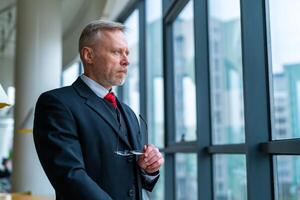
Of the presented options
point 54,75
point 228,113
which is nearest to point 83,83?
point 228,113

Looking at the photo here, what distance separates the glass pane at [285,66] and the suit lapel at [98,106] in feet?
3.64

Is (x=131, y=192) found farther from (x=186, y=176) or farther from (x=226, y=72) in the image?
(x=186, y=176)

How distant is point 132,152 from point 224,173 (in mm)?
2022

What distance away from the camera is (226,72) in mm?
3314

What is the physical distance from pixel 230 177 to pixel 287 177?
941 mm

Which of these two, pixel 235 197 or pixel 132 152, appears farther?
pixel 235 197

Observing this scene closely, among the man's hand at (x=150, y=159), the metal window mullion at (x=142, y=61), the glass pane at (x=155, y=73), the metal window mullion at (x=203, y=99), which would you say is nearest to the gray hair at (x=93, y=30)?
the man's hand at (x=150, y=159)

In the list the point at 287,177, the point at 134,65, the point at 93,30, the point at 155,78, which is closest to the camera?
the point at 93,30

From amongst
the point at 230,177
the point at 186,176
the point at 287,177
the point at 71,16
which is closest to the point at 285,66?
the point at 287,177

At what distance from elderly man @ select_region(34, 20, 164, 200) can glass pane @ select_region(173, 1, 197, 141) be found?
247 cm

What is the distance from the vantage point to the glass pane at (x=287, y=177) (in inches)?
87.6

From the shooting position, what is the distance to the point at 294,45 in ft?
7.48

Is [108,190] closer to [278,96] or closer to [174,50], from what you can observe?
[278,96]

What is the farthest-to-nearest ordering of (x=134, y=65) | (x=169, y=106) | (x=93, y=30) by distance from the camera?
1. (x=134, y=65)
2. (x=169, y=106)
3. (x=93, y=30)
